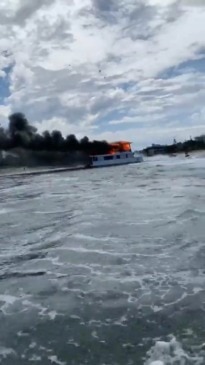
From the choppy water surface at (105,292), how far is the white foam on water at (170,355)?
0.01 metres

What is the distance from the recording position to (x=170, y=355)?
219 inches

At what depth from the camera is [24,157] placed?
118 m

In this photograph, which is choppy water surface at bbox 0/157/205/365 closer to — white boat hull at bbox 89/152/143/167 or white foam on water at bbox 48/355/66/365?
white foam on water at bbox 48/355/66/365

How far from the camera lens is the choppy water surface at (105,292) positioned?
19.2 ft

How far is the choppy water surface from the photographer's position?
587cm

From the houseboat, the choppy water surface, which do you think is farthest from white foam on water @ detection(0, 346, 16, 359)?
the houseboat

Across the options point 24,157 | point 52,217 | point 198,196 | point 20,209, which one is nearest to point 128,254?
point 52,217

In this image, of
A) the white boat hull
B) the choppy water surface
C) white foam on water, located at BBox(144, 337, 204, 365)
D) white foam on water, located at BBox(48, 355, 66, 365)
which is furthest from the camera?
the white boat hull

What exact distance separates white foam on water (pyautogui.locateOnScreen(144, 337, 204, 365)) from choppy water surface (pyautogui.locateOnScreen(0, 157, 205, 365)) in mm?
14

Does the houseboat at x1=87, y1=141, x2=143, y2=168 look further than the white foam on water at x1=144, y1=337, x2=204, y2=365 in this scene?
Yes

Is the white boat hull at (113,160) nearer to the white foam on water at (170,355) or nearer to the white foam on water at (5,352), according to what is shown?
the white foam on water at (5,352)

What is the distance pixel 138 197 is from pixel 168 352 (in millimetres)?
20245

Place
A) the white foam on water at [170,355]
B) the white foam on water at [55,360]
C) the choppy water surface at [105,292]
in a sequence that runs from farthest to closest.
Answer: the choppy water surface at [105,292] < the white foam on water at [55,360] < the white foam on water at [170,355]

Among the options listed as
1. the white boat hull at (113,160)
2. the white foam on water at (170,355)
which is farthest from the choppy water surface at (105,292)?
the white boat hull at (113,160)
